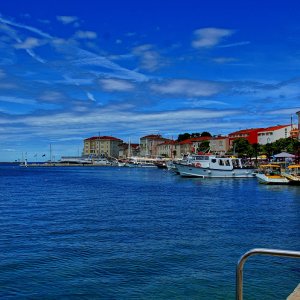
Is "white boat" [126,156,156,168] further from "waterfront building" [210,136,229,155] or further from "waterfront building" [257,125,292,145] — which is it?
"waterfront building" [257,125,292,145]

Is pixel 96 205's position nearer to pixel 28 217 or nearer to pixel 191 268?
pixel 28 217

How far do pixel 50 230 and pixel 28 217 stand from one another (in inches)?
248

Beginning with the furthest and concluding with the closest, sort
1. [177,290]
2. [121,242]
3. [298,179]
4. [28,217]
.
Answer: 1. [298,179]
2. [28,217]
3. [121,242]
4. [177,290]

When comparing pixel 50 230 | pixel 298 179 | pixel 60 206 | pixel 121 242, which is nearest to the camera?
pixel 121 242

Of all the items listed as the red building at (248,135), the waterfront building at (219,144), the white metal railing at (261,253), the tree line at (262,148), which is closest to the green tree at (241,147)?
the tree line at (262,148)

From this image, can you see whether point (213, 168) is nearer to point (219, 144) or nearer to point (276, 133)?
point (276, 133)

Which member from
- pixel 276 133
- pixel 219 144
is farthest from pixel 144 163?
pixel 276 133

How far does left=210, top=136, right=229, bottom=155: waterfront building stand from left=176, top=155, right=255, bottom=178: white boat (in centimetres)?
10051

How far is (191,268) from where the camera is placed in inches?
637

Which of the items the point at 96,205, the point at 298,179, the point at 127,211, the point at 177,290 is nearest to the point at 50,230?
the point at 127,211

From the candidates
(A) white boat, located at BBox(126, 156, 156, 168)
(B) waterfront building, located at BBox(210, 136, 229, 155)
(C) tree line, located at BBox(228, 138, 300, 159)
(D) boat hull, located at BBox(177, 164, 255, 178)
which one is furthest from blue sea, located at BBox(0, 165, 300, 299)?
(B) waterfront building, located at BBox(210, 136, 229, 155)

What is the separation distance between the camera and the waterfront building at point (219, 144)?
186 m

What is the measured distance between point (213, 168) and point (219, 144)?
362 feet

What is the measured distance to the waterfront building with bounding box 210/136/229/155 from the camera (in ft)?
610
